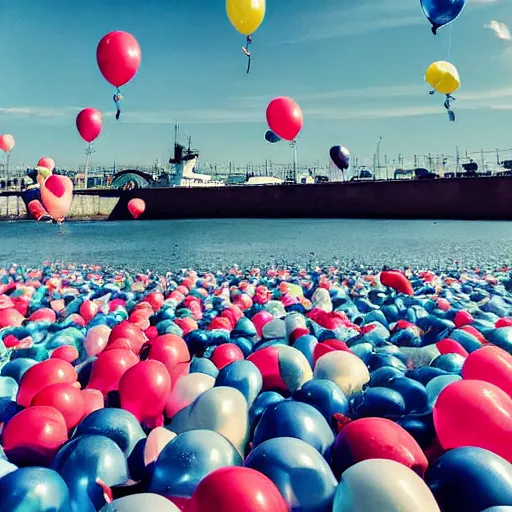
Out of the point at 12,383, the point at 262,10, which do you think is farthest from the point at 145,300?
the point at 262,10

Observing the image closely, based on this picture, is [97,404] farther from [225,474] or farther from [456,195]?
[456,195]

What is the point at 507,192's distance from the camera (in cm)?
2330

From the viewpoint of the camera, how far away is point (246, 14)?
8531 mm

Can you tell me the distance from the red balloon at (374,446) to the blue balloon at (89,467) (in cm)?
70

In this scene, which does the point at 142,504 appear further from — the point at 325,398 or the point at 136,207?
the point at 136,207

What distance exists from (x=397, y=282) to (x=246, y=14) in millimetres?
4985

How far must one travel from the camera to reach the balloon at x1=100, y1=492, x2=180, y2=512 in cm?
141

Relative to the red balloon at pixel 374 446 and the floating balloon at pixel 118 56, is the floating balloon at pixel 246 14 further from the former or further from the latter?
the red balloon at pixel 374 446

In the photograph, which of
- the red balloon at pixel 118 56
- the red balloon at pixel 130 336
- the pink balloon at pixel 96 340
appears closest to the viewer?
the red balloon at pixel 130 336

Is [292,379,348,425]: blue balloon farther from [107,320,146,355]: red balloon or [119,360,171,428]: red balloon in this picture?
[107,320,146,355]: red balloon

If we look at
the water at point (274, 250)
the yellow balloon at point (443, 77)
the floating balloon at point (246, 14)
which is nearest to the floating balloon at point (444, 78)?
the yellow balloon at point (443, 77)

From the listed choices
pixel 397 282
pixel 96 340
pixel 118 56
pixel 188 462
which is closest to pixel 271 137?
pixel 118 56

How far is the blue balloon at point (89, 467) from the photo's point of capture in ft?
5.52

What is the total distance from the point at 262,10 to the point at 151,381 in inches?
307
